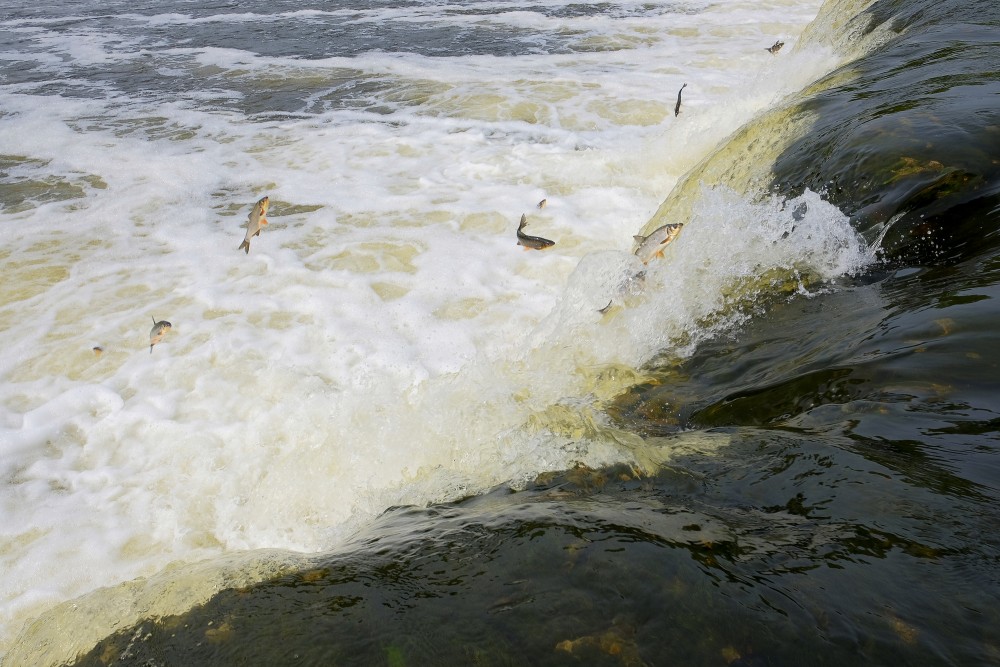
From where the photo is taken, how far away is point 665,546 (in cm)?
224

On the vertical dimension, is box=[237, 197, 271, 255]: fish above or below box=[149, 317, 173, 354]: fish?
above

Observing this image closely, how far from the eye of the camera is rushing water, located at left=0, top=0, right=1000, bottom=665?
6.99 feet

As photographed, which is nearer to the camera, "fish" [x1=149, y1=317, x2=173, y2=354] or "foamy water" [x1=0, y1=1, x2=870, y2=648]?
"foamy water" [x1=0, y1=1, x2=870, y2=648]

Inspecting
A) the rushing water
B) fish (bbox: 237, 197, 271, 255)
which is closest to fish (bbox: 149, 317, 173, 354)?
the rushing water

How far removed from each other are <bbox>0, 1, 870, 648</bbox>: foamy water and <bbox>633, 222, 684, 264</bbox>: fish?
0.27 meters

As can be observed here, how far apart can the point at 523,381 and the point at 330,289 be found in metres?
3.36

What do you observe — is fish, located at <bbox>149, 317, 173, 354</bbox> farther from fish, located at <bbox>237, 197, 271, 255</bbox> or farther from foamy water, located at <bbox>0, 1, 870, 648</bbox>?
fish, located at <bbox>237, 197, 271, 255</bbox>

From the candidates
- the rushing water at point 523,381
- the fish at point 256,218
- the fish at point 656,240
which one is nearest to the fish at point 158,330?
the rushing water at point 523,381

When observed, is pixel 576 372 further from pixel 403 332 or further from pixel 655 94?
pixel 655 94

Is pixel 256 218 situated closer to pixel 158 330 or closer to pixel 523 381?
pixel 158 330

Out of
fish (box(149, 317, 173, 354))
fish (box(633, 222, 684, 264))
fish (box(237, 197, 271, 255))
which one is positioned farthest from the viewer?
fish (box(237, 197, 271, 255))

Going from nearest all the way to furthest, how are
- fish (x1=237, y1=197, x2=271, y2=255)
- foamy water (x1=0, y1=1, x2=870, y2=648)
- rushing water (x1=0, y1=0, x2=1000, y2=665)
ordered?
rushing water (x1=0, y1=0, x2=1000, y2=665)
foamy water (x1=0, y1=1, x2=870, y2=648)
fish (x1=237, y1=197, x2=271, y2=255)

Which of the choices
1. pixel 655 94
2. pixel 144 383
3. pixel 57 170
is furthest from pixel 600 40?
pixel 144 383

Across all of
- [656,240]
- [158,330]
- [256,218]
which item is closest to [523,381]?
[656,240]
